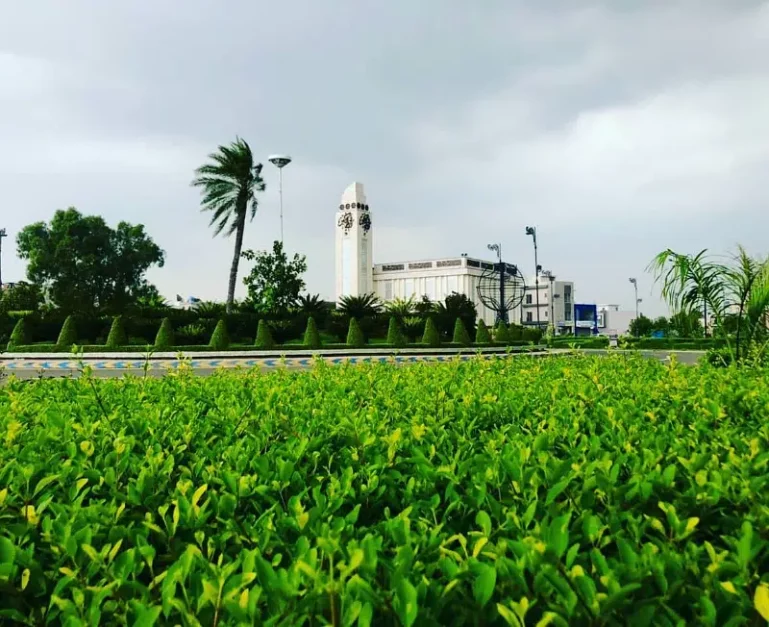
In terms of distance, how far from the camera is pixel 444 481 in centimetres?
200

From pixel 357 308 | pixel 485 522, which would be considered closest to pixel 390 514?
pixel 485 522

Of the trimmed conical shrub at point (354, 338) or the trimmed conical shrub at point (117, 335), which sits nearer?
the trimmed conical shrub at point (117, 335)

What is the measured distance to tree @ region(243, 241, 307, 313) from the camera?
39125 millimetres

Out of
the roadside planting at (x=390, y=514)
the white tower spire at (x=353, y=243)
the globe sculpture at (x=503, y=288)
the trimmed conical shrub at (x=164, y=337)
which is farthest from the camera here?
the white tower spire at (x=353, y=243)

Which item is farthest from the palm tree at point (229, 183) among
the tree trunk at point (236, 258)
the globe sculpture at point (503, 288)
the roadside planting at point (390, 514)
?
the roadside planting at point (390, 514)

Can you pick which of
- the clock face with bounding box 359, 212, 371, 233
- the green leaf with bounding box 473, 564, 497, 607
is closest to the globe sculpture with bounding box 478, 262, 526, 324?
the clock face with bounding box 359, 212, 371, 233

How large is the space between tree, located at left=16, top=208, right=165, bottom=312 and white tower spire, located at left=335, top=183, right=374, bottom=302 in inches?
1439

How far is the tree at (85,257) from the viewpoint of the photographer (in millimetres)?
54250

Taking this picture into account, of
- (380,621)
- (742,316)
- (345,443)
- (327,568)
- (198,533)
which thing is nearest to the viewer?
(380,621)

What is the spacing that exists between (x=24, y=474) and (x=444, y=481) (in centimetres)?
136

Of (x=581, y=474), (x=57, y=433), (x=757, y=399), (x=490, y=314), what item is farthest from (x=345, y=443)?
(x=490, y=314)

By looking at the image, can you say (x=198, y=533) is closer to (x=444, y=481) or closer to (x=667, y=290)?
(x=444, y=481)

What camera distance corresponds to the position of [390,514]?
1.90 metres

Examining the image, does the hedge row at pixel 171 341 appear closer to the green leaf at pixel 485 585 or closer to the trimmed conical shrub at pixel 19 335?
the trimmed conical shrub at pixel 19 335
